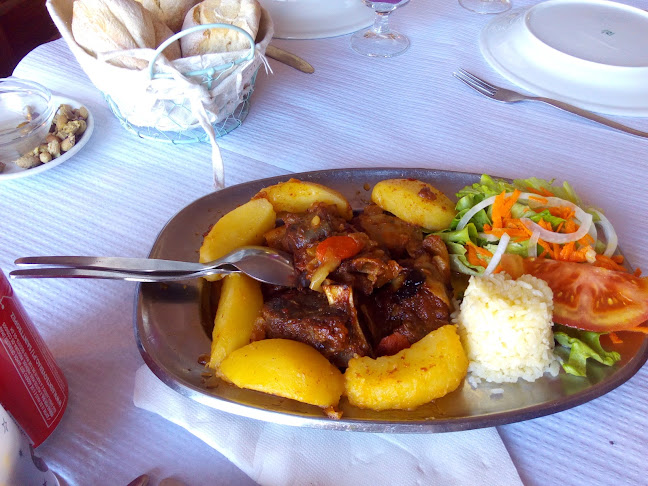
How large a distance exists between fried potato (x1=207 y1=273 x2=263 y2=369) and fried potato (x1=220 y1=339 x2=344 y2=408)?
0.10ft

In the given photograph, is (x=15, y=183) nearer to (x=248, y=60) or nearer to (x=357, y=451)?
(x=248, y=60)

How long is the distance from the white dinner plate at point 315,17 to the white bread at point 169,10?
56 centimetres

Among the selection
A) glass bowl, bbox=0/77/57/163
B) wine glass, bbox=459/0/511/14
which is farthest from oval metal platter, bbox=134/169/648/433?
wine glass, bbox=459/0/511/14

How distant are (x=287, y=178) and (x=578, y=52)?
3.96ft

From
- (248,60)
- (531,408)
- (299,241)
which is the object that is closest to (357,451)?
(531,408)

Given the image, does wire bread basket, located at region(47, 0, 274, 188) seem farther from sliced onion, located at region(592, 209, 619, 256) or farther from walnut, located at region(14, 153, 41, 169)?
sliced onion, located at region(592, 209, 619, 256)

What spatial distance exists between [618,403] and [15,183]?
1608 millimetres

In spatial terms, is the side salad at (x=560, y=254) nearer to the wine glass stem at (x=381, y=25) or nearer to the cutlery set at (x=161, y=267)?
the cutlery set at (x=161, y=267)

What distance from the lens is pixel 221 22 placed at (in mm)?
1468

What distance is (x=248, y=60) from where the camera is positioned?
140 centimetres

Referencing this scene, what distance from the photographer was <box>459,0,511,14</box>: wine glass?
2.25m

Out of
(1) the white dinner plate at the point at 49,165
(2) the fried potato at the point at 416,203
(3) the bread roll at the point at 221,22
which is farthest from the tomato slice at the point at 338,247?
(1) the white dinner plate at the point at 49,165

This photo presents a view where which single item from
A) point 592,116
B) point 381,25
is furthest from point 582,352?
point 381,25

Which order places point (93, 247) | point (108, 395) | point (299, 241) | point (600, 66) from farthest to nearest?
point (600, 66), point (93, 247), point (299, 241), point (108, 395)
